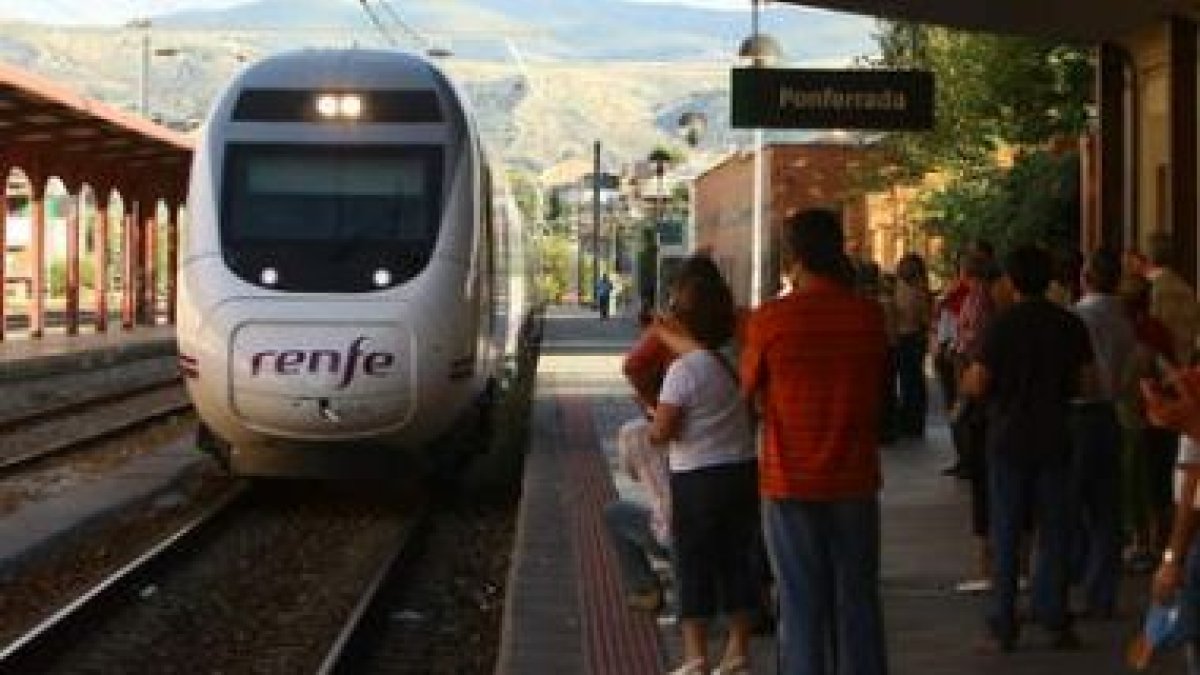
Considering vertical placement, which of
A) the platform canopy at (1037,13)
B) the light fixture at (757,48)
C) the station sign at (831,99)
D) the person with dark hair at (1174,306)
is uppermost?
the light fixture at (757,48)

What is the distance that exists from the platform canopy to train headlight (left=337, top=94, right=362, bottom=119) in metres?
3.17

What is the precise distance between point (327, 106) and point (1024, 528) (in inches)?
318

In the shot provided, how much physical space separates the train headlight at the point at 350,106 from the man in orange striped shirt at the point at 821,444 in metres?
9.00

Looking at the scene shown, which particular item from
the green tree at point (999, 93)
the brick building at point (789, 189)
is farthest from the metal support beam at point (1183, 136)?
the brick building at point (789, 189)

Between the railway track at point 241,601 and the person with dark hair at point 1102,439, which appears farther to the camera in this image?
the railway track at point 241,601

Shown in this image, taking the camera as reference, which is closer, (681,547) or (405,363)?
(681,547)

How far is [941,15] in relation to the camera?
55.2ft

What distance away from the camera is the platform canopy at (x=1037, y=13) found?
1481 centimetres

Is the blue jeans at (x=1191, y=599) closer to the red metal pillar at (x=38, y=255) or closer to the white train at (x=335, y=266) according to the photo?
the white train at (x=335, y=266)

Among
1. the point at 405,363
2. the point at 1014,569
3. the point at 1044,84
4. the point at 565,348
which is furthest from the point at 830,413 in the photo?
the point at 565,348

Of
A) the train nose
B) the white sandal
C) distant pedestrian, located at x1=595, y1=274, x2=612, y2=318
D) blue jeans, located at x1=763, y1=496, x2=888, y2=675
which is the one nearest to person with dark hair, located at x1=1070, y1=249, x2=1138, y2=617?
the white sandal

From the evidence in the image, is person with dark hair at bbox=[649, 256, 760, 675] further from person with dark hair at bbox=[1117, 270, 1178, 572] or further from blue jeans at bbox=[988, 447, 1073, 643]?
person with dark hair at bbox=[1117, 270, 1178, 572]

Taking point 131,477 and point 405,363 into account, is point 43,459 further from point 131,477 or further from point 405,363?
point 405,363

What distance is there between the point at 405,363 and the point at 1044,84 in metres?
18.7
